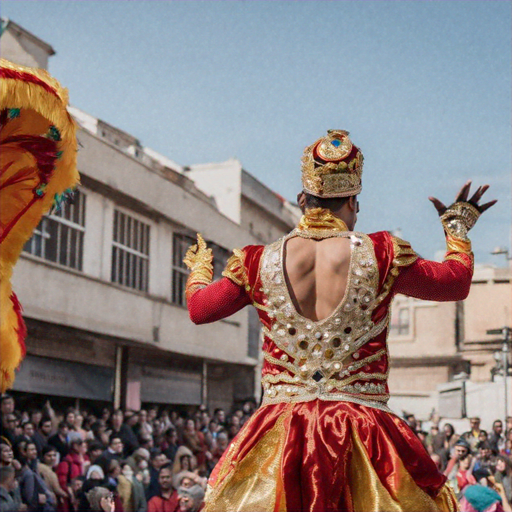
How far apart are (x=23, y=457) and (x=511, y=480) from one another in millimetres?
5889

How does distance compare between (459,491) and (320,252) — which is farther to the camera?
(459,491)

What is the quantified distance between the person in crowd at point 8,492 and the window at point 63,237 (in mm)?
7964

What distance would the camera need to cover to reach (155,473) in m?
10.9

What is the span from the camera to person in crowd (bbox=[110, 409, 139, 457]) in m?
12.4

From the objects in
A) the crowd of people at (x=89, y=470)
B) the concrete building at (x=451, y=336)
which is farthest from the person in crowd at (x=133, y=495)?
the concrete building at (x=451, y=336)

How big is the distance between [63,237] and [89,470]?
7891 millimetres

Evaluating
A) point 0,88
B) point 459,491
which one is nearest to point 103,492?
point 459,491

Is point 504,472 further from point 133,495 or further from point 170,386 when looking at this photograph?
point 170,386

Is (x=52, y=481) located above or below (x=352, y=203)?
below

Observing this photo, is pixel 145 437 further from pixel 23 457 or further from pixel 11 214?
pixel 11 214

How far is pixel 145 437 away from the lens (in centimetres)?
1302

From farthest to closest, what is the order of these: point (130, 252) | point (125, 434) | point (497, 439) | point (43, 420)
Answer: point (130, 252) < point (497, 439) < point (125, 434) < point (43, 420)

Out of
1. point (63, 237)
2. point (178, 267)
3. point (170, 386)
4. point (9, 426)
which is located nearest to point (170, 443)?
point (9, 426)

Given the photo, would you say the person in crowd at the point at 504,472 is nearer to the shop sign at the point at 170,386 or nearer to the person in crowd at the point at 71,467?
the person in crowd at the point at 71,467
